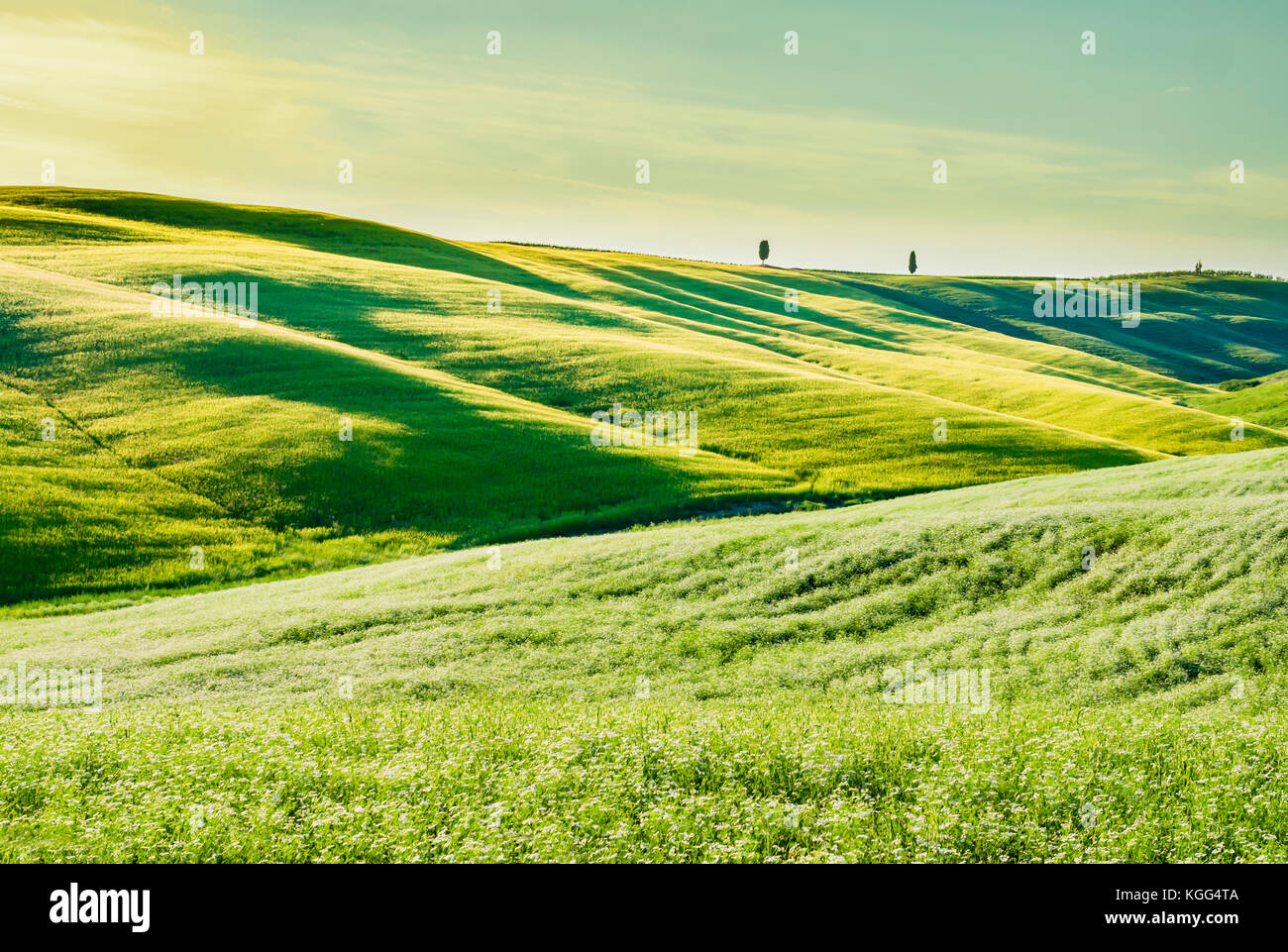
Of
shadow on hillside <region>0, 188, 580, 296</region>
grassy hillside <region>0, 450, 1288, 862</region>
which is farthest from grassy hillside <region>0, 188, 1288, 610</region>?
grassy hillside <region>0, 450, 1288, 862</region>

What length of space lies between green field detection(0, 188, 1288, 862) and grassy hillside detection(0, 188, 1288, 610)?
306mm

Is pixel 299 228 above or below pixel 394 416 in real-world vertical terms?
above

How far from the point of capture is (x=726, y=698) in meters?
17.5

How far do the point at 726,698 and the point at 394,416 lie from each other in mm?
35135

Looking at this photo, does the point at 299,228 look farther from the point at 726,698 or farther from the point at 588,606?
the point at 726,698

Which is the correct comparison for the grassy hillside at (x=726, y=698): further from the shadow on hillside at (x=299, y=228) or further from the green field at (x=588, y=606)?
the shadow on hillside at (x=299, y=228)

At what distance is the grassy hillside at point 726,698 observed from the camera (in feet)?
30.4

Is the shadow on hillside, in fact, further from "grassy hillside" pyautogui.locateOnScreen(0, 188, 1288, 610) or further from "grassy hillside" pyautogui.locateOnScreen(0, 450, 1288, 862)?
"grassy hillside" pyautogui.locateOnScreen(0, 450, 1288, 862)

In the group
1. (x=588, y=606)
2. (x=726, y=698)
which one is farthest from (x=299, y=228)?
(x=726, y=698)

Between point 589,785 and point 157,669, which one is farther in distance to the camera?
point 157,669
